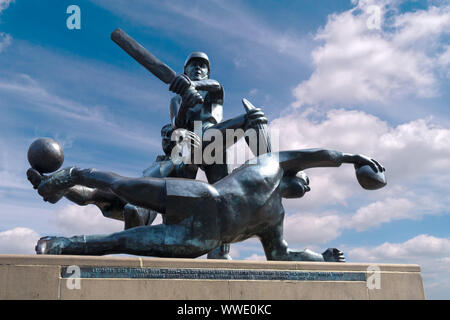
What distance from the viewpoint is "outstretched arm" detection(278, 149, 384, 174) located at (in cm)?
629

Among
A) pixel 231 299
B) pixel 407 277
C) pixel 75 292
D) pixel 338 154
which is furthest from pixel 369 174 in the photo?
pixel 75 292

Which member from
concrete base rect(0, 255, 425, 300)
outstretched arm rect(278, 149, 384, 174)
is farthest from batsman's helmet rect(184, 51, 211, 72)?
concrete base rect(0, 255, 425, 300)

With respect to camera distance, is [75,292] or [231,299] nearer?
[75,292]

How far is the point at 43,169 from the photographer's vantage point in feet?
19.3

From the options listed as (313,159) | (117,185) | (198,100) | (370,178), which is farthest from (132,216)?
(370,178)

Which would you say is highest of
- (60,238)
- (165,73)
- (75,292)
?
(165,73)

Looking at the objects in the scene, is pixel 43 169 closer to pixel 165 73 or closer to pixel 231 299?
pixel 165 73

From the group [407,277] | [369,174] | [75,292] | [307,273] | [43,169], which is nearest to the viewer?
[75,292]

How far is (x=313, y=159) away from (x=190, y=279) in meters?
2.74

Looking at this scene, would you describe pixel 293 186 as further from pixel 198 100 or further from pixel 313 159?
pixel 198 100

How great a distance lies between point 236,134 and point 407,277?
3.34 meters

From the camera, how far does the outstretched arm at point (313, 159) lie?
20.6 feet

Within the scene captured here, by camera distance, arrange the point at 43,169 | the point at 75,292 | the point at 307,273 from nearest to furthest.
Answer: the point at 75,292, the point at 307,273, the point at 43,169

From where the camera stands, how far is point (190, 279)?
4.63m
